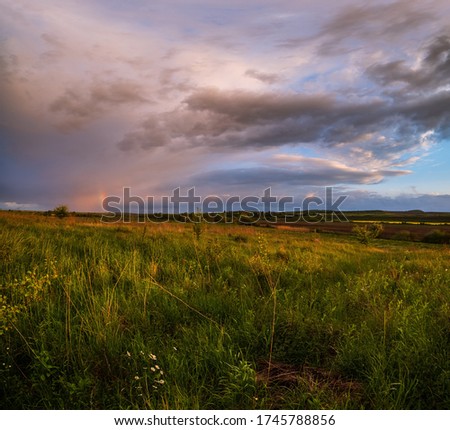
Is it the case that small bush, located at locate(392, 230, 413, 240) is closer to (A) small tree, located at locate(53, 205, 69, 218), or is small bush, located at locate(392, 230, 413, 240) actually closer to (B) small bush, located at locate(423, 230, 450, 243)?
(B) small bush, located at locate(423, 230, 450, 243)

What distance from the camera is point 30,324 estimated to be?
133 inches

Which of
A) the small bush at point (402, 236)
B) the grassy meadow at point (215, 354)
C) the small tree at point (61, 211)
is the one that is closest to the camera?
the grassy meadow at point (215, 354)

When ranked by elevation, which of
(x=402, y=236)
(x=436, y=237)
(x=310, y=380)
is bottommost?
(x=436, y=237)

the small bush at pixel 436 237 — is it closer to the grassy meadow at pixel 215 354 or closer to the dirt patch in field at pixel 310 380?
the grassy meadow at pixel 215 354

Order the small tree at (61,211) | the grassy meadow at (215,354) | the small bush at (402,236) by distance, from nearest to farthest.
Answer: the grassy meadow at (215,354) → the small tree at (61,211) → the small bush at (402,236)

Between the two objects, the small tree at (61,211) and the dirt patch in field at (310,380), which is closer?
the dirt patch in field at (310,380)

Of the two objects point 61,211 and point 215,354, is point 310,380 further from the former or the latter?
point 61,211

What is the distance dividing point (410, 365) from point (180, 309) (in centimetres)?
238

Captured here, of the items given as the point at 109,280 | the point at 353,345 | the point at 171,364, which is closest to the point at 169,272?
the point at 109,280

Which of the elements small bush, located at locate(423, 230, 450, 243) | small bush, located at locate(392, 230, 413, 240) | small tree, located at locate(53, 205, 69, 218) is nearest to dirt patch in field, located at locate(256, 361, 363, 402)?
small tree, located at locate(53, 205, 69, 218)

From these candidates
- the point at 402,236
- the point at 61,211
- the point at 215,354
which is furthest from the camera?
the point at 402,236

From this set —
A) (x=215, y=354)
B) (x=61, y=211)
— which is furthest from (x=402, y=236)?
(x=215, y=354)

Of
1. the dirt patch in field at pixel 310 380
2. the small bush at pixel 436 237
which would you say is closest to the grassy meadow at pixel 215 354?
the dirt patch in field at pixel 310 380
